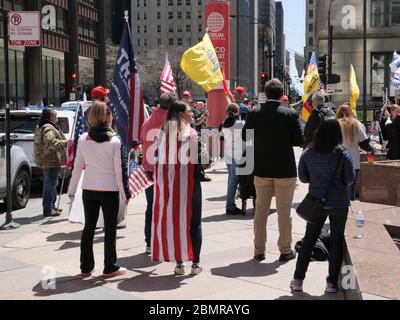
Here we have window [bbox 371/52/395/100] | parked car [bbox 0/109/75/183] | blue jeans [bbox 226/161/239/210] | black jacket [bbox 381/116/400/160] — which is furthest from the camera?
window [bbox 371/52/395/100]

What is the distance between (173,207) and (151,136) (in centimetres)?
137

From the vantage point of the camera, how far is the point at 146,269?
7.33 metres

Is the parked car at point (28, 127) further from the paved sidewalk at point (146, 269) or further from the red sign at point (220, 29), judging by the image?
the red sign at point (220, 29)

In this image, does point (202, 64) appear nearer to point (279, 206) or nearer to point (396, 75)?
point (279, 206)

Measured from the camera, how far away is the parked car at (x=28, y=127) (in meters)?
14.0

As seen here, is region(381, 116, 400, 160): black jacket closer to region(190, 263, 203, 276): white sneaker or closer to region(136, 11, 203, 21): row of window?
region(190, 263, 203, 276): white sneaker

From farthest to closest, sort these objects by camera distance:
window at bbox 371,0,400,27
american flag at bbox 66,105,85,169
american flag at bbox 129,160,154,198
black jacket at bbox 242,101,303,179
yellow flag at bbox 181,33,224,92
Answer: window at bbox 371,0,400,27 < yellow flag at bbox 181,33,224,92 < american flag at bbox 66,105,85,169 < american flag at bbox 129,160,154,198 < black jacket at bbox 242,101,303,179

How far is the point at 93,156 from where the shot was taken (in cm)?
684

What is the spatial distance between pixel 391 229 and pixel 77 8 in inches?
2497

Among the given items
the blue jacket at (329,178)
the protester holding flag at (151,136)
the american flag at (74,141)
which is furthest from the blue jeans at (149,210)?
the american flag at (74,141)

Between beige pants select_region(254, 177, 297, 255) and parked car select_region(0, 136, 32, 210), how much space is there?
18.6 ft

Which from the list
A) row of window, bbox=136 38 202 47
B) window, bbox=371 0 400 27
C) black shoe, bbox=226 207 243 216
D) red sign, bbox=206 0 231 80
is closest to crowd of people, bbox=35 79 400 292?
black shoe, bbox=226 207 243 216

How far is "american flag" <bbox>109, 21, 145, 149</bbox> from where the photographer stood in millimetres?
8766

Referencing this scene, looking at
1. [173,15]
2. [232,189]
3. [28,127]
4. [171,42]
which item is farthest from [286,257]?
[173,15]
